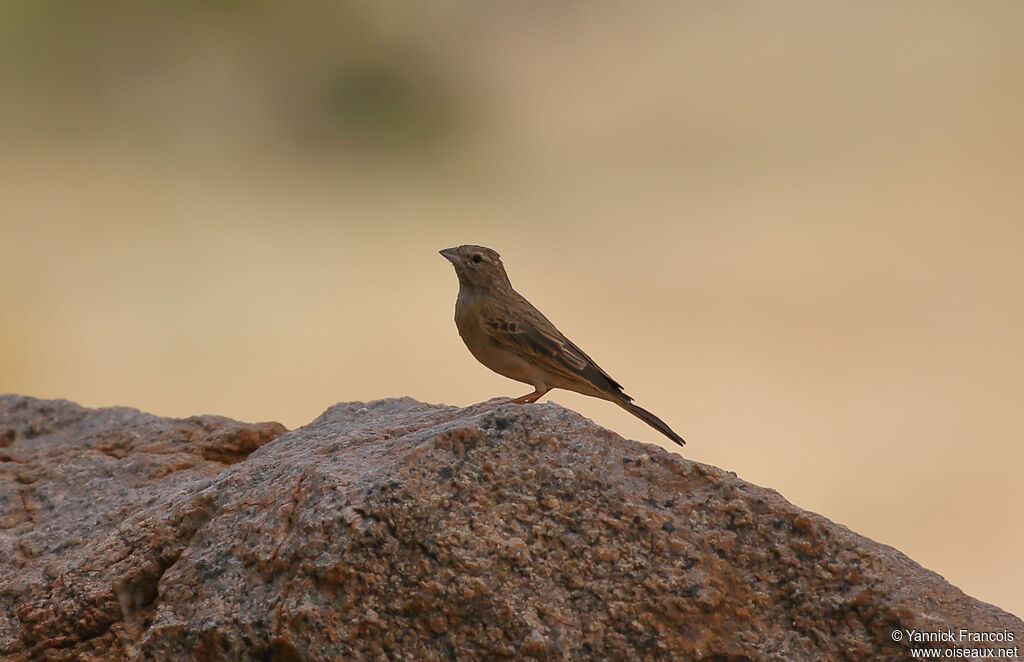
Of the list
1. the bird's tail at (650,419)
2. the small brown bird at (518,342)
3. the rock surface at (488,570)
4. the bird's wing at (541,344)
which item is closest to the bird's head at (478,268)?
the small brown bird at (518,342)

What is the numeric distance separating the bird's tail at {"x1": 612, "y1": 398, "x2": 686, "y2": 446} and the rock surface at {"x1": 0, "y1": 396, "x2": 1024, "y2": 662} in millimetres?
1810

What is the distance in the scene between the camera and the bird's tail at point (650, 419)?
6016mm

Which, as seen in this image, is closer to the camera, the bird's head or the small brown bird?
the small brown bird

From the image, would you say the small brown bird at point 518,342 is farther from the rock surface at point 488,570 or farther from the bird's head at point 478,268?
the rock surface at point 488,570

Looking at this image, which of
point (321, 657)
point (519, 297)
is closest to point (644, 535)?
point (321, 657)

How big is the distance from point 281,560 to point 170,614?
18.9 inches

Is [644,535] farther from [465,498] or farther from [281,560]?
[281,560]

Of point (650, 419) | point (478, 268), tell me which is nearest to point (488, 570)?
point (650, 419)

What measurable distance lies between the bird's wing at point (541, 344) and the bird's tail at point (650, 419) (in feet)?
0.16

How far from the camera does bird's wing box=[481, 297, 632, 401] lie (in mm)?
6320

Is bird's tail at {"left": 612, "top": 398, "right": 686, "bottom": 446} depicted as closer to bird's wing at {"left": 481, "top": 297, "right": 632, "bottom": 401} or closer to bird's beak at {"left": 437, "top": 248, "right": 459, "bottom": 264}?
bird's wing at {"left": 481, "top": 297, "right": 632, "bottom": 401}

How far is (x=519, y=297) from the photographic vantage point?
281 inches

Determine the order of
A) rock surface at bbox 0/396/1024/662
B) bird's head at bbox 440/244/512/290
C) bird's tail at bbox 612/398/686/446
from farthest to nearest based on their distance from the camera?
bird's head at bbox 440/244/512/290, bird's tail at bbox 612/398/686/446, rock surface at bbox 0/396/1024/662

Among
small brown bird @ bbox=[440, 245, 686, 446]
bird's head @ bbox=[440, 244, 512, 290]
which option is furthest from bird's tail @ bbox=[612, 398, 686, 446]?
bird's head @ bbox=[440, 244, 512, 290]
